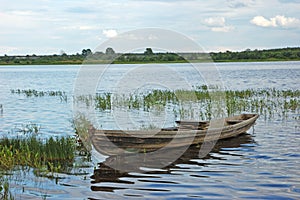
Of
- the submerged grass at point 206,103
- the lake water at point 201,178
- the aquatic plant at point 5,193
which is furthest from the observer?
the submerged grass at point 206,103

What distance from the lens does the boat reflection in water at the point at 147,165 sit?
10.4 metres

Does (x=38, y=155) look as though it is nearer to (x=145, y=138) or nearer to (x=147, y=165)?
(x=147, y=165)

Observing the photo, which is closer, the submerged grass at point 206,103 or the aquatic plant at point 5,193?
the aquatic plant at point 5,193

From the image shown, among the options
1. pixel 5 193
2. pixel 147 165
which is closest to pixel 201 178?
pixel 147 165

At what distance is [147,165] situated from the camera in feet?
39.3

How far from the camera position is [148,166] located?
1187cm

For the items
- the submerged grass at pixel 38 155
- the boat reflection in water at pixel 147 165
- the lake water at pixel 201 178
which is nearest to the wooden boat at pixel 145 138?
the boat reflection in water at pixel 147 165

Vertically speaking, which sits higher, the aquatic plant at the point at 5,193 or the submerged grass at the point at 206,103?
the submerged grass at the point at 206,103

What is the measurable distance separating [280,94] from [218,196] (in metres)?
20.7

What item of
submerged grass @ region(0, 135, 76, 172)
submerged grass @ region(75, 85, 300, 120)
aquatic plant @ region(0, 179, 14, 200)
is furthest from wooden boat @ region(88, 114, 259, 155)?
submerged grass @ region(75, 85, 300, 120)

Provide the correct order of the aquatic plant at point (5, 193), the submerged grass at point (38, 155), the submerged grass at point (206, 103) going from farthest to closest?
the submerged grass at point (206, 103) → the submerged grass at point (38, 155) → the aquatic plant at point (5, 193)

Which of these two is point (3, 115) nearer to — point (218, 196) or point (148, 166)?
point (148, 166)

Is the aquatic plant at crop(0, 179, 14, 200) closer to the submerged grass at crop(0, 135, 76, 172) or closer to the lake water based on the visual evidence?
the lake water

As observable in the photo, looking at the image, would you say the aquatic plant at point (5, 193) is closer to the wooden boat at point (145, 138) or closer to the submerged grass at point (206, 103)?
the wooden boat at point (145, 138)
